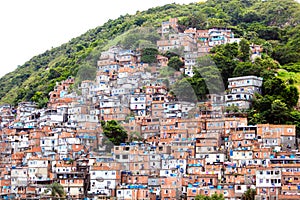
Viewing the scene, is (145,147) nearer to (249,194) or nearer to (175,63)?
(249,194)

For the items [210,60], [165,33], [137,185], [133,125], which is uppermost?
[165,33]

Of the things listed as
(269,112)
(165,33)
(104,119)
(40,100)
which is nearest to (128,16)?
(165,33)

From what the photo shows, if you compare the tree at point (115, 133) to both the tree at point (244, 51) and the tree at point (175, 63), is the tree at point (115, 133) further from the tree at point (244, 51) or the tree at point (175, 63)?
the tree at point (244, 51)

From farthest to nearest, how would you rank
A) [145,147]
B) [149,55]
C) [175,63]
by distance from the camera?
[149,55]
[175,63]
[145,147]

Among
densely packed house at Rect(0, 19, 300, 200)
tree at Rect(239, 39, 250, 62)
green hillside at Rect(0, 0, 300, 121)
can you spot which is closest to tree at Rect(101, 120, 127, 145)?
densely packed house at Rect(0, 19, 300, 200)

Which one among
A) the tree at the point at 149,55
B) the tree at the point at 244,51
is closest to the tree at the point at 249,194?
the tree at the point at 244,51

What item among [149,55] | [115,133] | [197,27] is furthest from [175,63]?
[115,133]

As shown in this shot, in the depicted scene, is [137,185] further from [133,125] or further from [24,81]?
[24,81]
